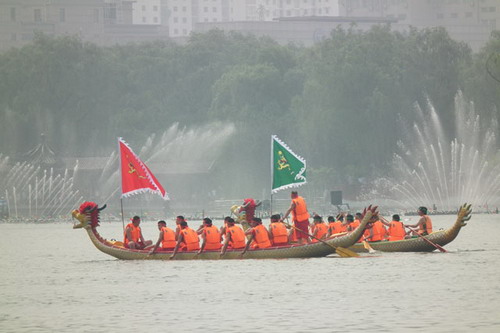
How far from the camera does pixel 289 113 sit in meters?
156

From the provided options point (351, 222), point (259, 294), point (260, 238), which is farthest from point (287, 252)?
point (259, 294)

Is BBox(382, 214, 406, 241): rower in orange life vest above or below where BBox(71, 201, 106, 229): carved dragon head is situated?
below

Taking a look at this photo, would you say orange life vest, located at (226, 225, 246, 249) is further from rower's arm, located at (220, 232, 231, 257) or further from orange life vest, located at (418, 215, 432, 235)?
orange life vest, located at (418, 215, 432, 235)

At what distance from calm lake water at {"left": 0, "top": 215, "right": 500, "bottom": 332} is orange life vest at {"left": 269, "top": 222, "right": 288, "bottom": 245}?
A: 2.97 feet

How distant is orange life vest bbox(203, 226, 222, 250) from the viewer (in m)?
56.6

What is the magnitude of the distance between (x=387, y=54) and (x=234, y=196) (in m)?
19.9

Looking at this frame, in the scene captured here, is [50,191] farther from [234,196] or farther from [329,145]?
[329,145]

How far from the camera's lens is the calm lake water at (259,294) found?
1537 inches

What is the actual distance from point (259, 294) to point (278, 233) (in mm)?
9832

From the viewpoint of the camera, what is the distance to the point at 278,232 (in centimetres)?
5572

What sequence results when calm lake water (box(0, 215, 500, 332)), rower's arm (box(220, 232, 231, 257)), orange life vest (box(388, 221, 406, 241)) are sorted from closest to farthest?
calm lake water (box(0, 215, 500, 332)) < rower's arm (box(220, 232, 231, 257)) < orange life vest (box(388, 221, 406, 241))

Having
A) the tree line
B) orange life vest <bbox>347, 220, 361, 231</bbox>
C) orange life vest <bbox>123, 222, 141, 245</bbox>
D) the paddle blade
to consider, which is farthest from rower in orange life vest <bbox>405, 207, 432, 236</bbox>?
the tree line

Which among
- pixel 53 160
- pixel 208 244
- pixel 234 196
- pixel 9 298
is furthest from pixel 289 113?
pixel 9 298

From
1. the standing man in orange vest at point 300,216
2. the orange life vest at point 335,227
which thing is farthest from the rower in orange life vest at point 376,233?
the standing man in orange vest at point 300,216
